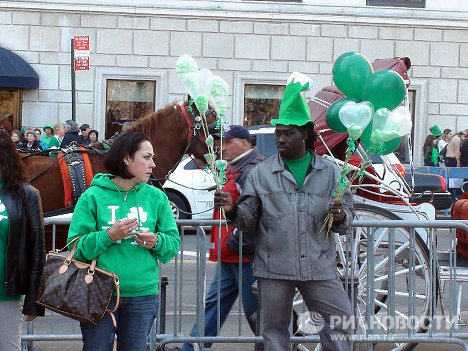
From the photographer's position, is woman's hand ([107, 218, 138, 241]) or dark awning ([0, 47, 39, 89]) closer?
woman's hand ([107, 218, 138, 241])

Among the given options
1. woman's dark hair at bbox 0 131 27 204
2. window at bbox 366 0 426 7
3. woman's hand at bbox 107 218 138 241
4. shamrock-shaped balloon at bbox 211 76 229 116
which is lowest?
woman's hand at bbox 107 218 138 241

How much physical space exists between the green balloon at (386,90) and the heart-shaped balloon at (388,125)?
1.06ft

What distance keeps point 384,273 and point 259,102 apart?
1496cm

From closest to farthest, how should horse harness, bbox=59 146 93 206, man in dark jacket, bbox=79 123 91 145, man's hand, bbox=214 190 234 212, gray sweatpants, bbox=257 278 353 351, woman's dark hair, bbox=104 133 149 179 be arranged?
woman's dark hair, bbox=104 133 149 179 → man's hand, bbox=214 190 234 212 → gray sweatpants, bbox=257 278 353 351 → horse harness, bbox=59 146 93 206 → man in dark jacket, bbox=79 123 91 145

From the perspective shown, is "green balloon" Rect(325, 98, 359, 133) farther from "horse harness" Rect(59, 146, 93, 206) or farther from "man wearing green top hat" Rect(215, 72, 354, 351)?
"horse harness" Rect(59, 146, 93, 206)

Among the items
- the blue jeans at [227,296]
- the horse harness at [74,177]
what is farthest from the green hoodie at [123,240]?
the horse harness at [74,177]

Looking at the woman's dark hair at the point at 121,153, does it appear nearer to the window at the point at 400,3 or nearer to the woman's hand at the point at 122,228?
the woman's hand at the point at 122,228

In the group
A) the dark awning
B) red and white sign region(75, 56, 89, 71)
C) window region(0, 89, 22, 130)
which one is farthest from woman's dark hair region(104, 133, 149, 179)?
window region(0, 89, 22, 130)

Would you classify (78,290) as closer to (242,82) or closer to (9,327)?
(9,327)

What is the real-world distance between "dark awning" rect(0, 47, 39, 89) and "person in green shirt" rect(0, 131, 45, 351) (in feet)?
51.9

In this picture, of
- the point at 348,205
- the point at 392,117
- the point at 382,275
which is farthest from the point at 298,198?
the point at 382,275

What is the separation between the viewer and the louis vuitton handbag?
14.6ft

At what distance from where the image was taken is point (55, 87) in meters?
21.0

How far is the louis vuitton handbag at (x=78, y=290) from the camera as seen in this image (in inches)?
175
